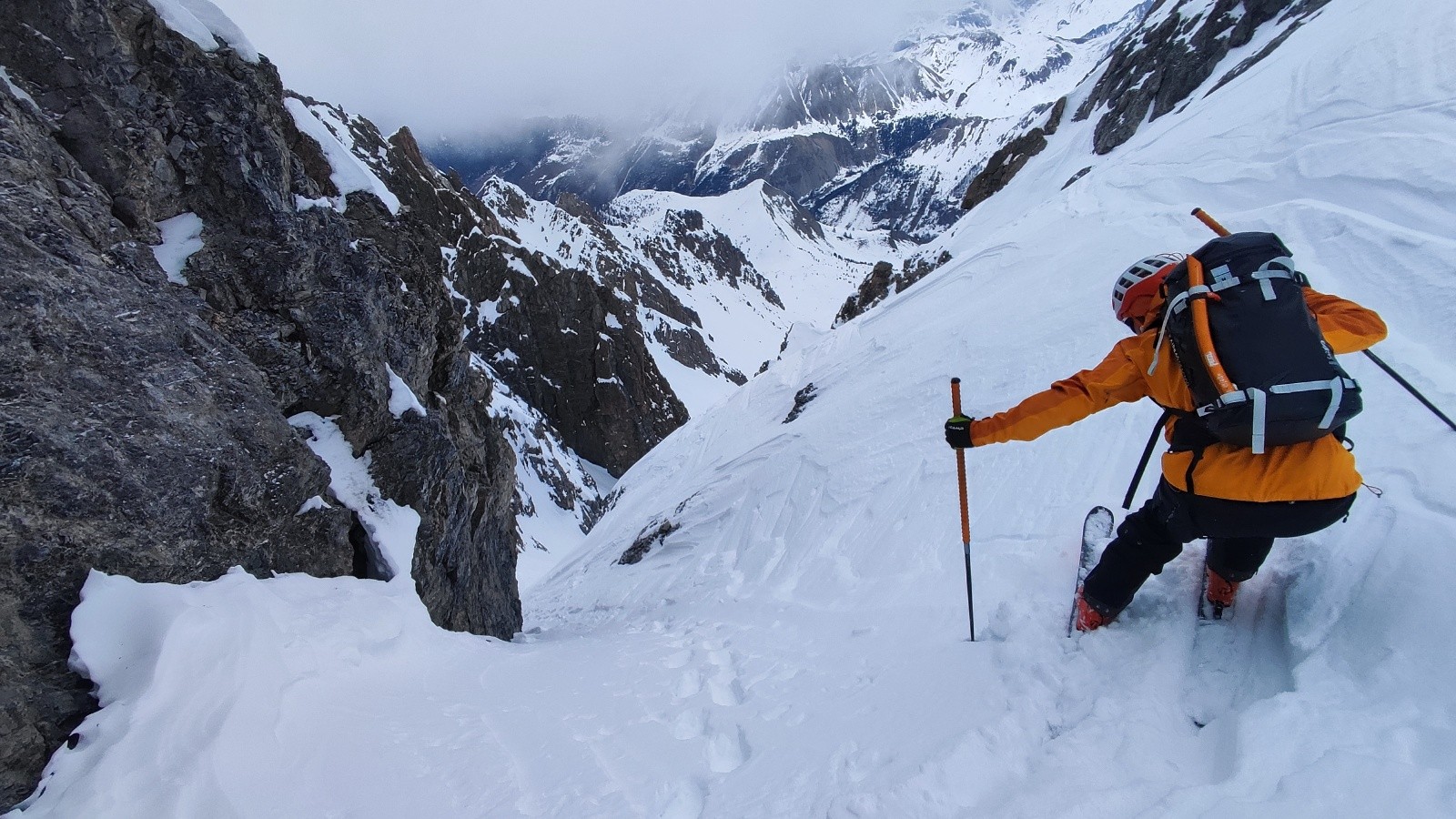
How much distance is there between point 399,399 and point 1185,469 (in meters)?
9.46

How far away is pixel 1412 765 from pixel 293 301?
10.3m

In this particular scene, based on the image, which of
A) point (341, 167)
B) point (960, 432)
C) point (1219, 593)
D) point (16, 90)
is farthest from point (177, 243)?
point (1219, 593)

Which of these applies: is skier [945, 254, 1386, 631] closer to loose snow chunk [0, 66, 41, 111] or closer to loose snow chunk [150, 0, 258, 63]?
loose snow chunk [0, 66, 41, 111]

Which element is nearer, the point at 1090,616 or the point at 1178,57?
the point at 1090,616

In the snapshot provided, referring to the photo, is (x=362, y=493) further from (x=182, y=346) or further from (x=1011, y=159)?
(x=1011, y=159)

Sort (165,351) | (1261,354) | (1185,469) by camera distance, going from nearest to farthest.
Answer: (1261,354)
(1185,469)
(165,351)

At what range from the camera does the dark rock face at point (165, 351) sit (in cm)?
430

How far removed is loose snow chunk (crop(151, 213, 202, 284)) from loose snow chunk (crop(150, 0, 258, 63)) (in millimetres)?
2815

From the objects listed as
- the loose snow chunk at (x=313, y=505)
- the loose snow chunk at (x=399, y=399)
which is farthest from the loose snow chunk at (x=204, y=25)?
the loose snow chunk at (x=313, y=505)

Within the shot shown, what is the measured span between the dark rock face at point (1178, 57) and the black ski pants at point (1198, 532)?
1253 inches

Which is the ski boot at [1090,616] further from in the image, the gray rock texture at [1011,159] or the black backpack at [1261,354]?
the gray rock texture at [1011,159]

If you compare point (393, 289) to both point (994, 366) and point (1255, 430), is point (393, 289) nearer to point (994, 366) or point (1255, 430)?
point (994, 366)

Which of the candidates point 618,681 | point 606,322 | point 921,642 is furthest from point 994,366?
point 606,322

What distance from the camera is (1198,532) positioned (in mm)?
3170
